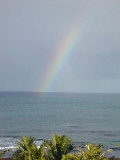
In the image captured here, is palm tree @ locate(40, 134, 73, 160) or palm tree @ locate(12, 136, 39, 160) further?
palm tree @ locate(40, 134, 73, 160)

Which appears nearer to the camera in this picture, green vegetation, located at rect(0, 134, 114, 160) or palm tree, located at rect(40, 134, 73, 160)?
green vegetation, located at rect(0, 134, 114, 160)

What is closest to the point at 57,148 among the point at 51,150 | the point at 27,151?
the point at 51,150

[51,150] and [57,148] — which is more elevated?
[57,148]

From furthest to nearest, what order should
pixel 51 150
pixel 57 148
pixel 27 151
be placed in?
pixel 57 148
pixel 51 150
pixel 27 151

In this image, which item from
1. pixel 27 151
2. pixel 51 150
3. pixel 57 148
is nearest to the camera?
pixel 27 151

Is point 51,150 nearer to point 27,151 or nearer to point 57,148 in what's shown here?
point 57,148

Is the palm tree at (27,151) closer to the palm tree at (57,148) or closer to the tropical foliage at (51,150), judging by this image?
the tropical foliage at (51,150)

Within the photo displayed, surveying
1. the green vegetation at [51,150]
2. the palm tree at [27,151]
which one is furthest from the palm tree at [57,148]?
the palm tree at [27,151]

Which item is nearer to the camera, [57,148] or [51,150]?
[51,150]

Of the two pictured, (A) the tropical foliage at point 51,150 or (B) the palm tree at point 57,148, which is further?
(B) the palm tree at point 57,148

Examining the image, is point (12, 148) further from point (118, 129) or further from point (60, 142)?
point (118, 129)

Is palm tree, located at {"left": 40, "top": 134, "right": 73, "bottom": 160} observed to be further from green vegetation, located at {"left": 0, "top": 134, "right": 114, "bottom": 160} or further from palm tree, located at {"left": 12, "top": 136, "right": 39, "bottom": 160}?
palm tree, located at {"left": 12, "top": 136, "right": 39, "bottom": 160}

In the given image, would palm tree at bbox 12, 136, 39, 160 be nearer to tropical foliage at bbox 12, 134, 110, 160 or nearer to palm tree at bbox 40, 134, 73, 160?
tropical foliage at bbox 12, 134, 110, 160

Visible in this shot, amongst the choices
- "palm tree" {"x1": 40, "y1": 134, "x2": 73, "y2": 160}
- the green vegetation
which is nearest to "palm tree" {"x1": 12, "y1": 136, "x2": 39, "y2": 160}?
the green vegetation
